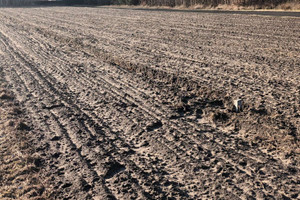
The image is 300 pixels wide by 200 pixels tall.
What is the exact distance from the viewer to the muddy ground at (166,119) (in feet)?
14.1

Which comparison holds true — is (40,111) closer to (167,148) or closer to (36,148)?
(36,148)

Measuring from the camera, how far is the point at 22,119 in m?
6.57

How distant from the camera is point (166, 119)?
19.9 feet

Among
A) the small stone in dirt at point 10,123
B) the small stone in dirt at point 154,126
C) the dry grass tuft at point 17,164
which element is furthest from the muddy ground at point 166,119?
the small stone in dirt at point 10,123

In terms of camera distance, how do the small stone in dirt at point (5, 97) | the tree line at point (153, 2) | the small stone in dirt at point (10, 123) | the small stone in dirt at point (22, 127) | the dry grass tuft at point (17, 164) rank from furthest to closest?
the tree line at point (153, 2) < the small stone in dirt at point (5, 97) < the small stone in dirt at point (10, 123) < the small stone in dirt at point (22, 127) < the dry grass tuft at point (17, 164)

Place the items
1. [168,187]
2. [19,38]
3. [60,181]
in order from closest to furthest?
[168,187]
[60,181]
[19,38]

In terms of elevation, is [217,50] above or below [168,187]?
above

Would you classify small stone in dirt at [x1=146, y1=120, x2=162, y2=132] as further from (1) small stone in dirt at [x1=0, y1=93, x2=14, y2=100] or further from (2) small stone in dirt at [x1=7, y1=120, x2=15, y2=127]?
(1) small stone in dirt at [x1=0, y1=93, x2=14, y2=100]

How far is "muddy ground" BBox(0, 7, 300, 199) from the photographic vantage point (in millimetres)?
4285

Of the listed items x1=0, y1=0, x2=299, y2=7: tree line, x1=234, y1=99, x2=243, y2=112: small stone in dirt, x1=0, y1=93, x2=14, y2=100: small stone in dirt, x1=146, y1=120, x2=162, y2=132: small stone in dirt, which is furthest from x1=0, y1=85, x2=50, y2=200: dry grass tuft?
x1=0, y1=0, x2=299, y2=7: tree line

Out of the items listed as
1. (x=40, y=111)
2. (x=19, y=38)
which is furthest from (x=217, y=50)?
(x=19, y=38)

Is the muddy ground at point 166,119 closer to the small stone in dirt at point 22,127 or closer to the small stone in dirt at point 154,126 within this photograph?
the small stone in dirt at point 154,126

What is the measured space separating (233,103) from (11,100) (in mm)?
4885

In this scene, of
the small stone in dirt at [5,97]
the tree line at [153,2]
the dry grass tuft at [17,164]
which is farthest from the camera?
the tree line at [153,2]
